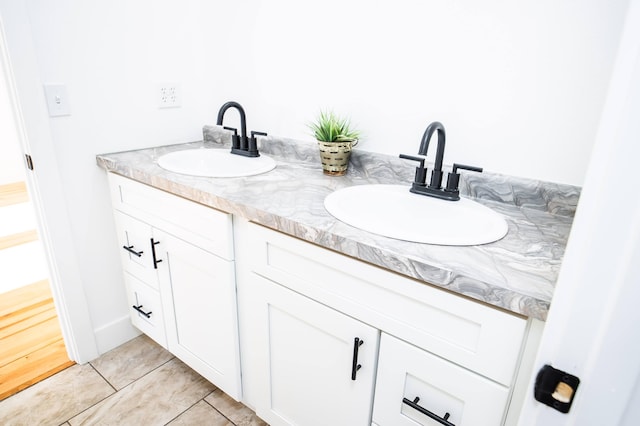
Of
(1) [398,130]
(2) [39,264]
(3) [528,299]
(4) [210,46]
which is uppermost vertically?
(4) [210,46]

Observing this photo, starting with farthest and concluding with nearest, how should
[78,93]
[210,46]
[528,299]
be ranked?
[210,46] < [78,93] < [528,299]

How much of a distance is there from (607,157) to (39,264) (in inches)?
112

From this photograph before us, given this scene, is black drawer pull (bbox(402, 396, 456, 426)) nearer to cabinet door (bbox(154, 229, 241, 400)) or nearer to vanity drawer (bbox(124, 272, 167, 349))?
cabinet door (bbox(154, 229, 241, 400))

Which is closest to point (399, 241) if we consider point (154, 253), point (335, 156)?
point (335, 156)

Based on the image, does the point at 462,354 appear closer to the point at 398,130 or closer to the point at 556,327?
the point at 556,327

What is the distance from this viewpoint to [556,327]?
1.28ft

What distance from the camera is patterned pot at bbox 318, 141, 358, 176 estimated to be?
1.26 meters

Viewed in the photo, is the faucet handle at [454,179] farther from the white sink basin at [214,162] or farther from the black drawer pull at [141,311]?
the black drawer pull at [141,311]

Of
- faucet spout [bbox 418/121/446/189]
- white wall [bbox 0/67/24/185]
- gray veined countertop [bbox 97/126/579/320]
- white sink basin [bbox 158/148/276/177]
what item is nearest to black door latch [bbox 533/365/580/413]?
gray veined countertop [bbox 97/126/579/320]

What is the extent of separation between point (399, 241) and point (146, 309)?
124cm

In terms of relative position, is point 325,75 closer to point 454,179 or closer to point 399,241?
point 454,179

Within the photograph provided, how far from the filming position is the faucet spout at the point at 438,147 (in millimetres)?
944

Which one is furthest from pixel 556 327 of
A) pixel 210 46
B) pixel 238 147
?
pixel 210 46

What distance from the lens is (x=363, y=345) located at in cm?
89
